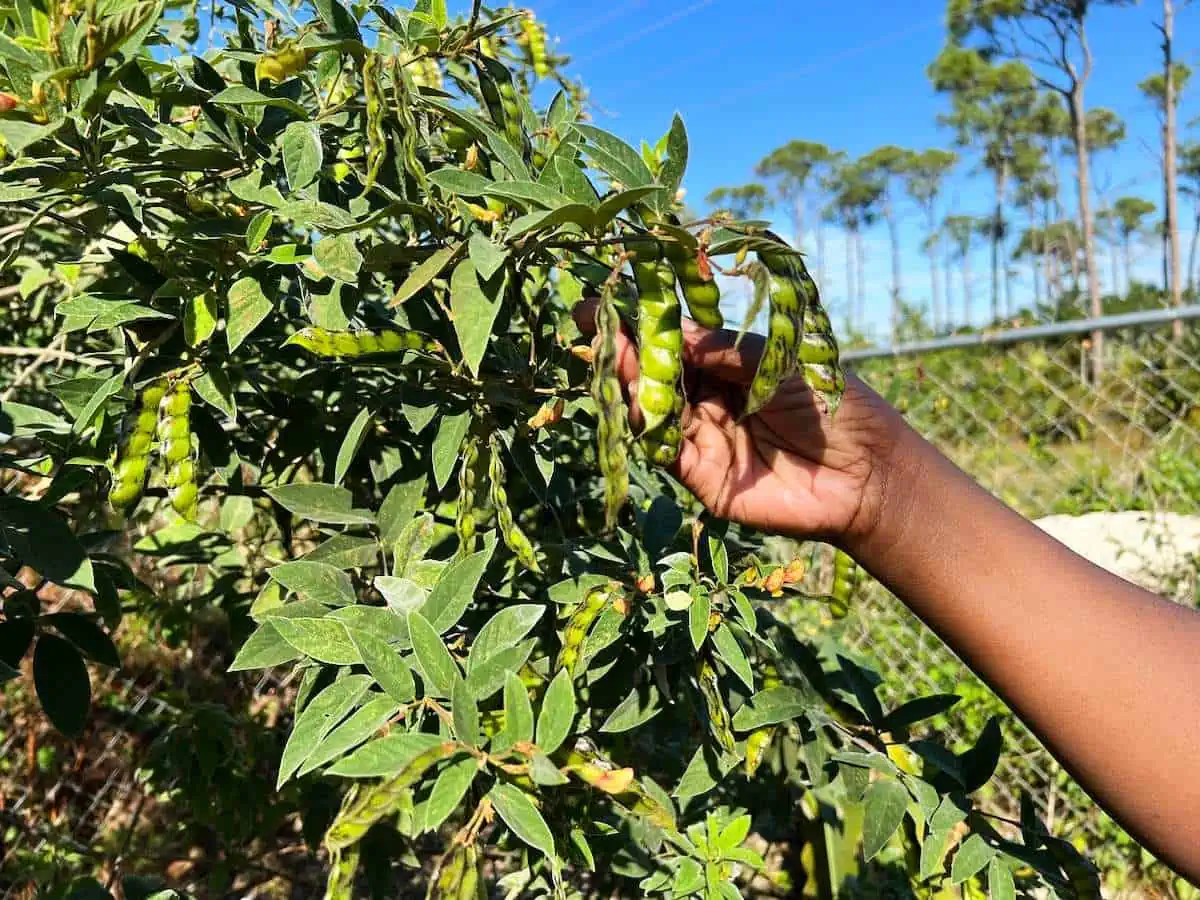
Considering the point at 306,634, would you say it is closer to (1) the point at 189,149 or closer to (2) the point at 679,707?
(1) the point at 189,149

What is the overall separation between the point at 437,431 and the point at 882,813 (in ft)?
2.40

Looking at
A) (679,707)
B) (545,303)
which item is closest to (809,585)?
(679,707)

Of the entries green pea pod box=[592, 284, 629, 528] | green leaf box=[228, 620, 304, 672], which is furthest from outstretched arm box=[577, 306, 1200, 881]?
green leaf box=[228, 620, 304, 672]

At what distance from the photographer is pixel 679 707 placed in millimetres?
1292

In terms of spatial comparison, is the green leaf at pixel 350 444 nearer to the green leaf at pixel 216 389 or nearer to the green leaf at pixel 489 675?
the green leaf at pixel 216 389

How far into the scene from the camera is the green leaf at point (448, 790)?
695mm

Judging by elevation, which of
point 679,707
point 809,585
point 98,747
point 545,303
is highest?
point 545,303

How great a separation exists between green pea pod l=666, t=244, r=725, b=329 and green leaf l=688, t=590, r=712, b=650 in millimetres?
342

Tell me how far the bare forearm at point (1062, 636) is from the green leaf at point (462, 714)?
1.76 ft

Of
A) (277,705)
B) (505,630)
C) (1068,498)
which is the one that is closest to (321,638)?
(505,630)

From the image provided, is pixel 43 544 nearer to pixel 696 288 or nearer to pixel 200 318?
pixel 200 318

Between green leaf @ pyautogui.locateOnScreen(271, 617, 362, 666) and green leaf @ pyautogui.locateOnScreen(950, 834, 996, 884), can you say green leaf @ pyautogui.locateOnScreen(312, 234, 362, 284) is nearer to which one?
green leaf @ pyautogui.locateOnScreen(271, 617, 362, 666)

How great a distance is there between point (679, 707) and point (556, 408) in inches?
22.3

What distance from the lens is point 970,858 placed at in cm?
109
